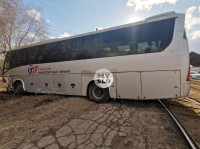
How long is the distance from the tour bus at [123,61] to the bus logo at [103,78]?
0.49 ft

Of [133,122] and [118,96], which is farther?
[118,96]

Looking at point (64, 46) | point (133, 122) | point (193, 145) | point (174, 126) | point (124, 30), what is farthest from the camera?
point (64, 46)

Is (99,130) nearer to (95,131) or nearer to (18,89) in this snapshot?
(95,131)

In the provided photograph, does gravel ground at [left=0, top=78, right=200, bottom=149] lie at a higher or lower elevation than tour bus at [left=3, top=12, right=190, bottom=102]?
lower

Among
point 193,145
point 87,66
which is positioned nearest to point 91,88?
point 87,66

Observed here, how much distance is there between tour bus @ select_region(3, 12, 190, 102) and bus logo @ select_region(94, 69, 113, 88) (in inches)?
5.9

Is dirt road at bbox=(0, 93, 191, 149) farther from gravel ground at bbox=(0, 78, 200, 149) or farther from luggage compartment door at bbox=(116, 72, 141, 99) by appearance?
luggage compartment door at bbox=(116, 72, 141, 99)

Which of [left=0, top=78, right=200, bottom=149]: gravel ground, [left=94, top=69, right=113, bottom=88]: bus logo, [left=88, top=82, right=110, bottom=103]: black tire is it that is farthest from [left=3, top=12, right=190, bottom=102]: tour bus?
[left=0, top=78, right=200, bottom=149]: gravel ground

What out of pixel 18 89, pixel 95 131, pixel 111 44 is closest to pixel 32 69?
pixel 18 89

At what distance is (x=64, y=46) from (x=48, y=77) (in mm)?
2244

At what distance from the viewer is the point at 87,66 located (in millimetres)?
5035

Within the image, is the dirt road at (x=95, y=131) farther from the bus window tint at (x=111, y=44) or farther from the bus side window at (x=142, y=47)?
the bus window tint at (x=111, y=44)

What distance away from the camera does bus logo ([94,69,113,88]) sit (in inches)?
183

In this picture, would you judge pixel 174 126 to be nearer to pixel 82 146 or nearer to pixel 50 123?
pixel 82 146
